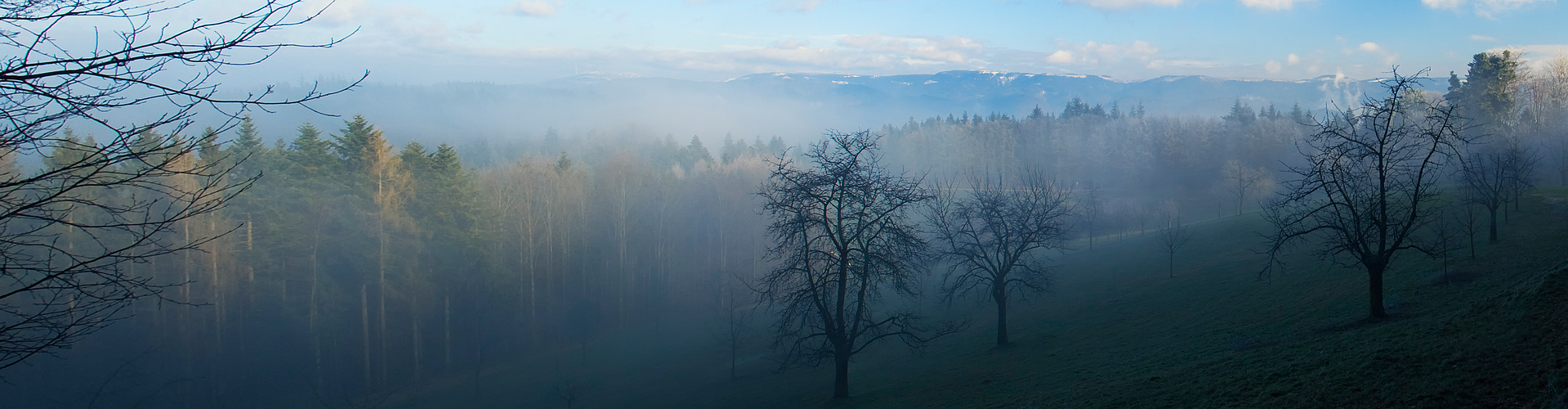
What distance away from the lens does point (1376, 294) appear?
47.8ft

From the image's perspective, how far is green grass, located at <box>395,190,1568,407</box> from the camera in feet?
31.8

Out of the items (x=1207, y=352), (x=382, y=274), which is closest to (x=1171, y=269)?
(x=1207, y=352)

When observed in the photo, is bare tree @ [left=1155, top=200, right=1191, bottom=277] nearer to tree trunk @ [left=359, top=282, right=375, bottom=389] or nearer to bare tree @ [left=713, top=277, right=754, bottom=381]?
bare tree @ [left=713, top=277, right=754, bottom=381]

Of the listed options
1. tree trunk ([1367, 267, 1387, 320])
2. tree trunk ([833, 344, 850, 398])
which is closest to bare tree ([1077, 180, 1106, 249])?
tree trunk ([1367, 267, 1387, 320])

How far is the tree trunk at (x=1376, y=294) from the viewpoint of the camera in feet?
47.1

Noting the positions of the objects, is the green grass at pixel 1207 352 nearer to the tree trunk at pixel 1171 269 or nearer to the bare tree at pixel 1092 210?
the tree trunk at pixel 1171 269

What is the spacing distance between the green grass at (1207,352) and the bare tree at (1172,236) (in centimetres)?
60

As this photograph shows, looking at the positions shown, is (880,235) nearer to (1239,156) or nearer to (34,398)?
(34,398)

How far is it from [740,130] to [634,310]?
10143 centimetres

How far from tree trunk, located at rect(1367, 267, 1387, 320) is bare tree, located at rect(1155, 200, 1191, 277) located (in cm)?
1741

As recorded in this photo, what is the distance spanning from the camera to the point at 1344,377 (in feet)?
33.0

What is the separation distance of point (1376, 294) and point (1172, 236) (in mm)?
21830

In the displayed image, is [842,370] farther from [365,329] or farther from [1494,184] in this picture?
[1494,184]

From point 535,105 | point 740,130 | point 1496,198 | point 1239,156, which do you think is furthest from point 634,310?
point 535,105
